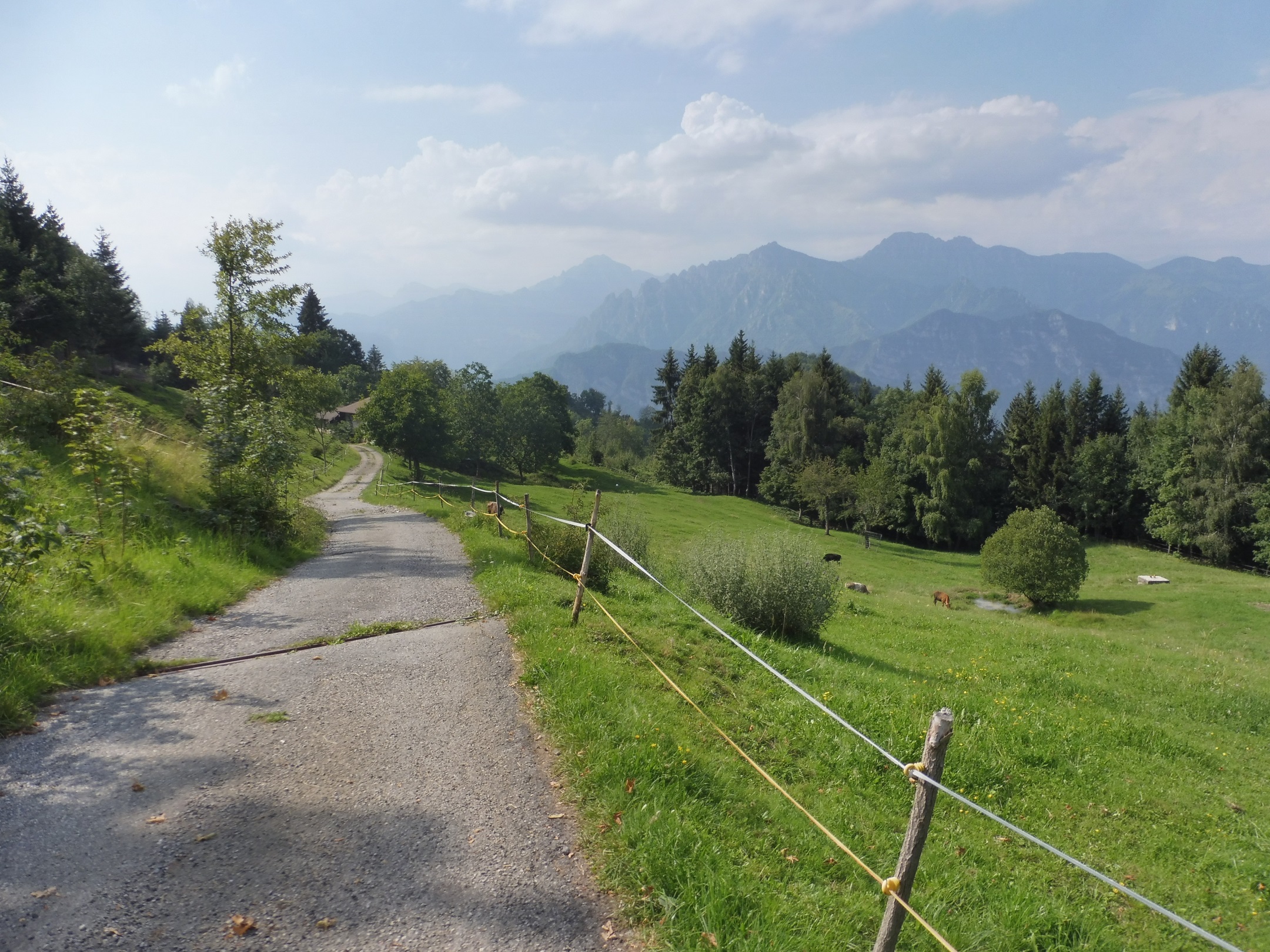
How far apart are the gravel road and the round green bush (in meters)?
31.0

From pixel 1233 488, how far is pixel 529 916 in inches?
2464

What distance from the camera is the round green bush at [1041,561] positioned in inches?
1227

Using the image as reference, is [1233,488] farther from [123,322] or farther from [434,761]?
[123,322]

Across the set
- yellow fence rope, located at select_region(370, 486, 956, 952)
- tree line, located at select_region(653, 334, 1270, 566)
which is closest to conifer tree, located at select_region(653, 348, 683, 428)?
tree line, located at select_region(653, 334, 1270, 566)

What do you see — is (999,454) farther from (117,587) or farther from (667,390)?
(117,587)

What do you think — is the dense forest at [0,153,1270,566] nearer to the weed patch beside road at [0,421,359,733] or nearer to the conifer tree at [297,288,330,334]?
the weed patch beside road at [0,421,359,733]

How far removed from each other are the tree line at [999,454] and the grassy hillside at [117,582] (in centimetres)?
4891

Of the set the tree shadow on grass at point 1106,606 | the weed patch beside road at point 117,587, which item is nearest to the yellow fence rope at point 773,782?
the weed patch beside road at point 117,587

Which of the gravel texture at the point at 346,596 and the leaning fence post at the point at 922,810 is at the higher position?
the leaning fence post at the point at 922,810

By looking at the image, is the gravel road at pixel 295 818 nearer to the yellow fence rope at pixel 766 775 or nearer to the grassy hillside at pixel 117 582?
the grassy hillside at pixel 117 582

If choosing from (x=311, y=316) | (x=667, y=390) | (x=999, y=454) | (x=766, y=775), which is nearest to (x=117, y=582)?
(x=766, y=775)

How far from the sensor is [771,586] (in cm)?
1291

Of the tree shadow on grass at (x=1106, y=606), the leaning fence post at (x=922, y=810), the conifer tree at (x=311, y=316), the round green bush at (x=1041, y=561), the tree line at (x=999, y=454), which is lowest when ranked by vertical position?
the tree shadow on grass at (x=1106, y=606)

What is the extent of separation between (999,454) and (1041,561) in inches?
1475
